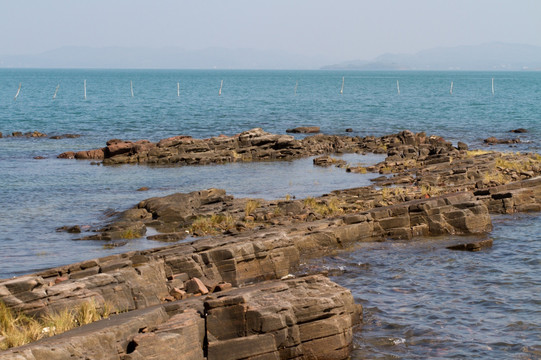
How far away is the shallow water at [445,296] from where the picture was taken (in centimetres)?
1477

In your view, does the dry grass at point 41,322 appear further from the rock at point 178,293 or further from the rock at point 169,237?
the rock at point 169,237

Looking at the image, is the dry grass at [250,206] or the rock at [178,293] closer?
the rock at [178,293]

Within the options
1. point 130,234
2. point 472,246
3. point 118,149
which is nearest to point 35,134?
point 118,149

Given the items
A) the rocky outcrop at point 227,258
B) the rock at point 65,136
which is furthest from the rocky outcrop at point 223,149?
the rocky outcrop at point 227,258

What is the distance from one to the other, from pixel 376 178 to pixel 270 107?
220 ft

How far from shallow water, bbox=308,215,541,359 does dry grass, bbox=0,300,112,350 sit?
18.7 ft

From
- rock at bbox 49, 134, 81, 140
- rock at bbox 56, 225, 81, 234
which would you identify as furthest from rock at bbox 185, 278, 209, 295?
rock at bbox 49, 134, 81, 140

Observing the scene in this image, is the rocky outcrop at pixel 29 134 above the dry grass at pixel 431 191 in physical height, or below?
below

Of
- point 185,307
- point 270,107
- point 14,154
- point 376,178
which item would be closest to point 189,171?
point 376,178

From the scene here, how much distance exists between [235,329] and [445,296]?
778 centimetres

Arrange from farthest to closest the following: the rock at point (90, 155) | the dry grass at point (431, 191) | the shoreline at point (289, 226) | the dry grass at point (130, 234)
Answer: the rock at point (90, 155), the dry grass at point (431, 191), the dry grass at point (130, 234), the shoreline at point (289, 226)

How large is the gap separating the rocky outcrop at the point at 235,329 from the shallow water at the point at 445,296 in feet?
4.17

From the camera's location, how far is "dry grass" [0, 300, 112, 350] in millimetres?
12000

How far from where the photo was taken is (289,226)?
74.8 ft
